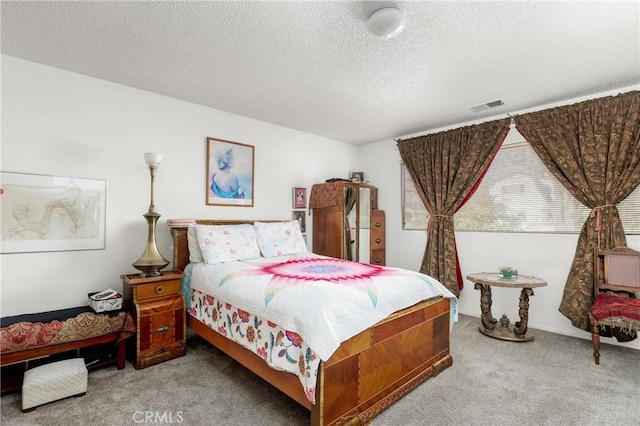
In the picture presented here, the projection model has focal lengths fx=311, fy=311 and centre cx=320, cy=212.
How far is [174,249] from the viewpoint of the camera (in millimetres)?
3236

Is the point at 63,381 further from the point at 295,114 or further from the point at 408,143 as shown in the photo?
the point at 408,143

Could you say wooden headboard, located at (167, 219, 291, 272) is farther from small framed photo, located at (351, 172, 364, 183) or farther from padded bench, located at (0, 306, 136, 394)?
small framed photo, located at (351, 172, 364, 183)

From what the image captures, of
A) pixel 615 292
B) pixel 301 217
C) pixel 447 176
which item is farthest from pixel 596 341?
pixel 301 217

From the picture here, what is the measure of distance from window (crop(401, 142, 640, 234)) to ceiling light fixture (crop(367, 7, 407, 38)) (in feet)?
8.41

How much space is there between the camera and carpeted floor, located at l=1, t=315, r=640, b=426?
1916mm

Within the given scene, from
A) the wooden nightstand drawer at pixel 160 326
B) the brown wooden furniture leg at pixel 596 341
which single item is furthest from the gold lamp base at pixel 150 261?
the brown wooden furniture leg at pixel 596 341

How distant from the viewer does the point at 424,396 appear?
7.09ft

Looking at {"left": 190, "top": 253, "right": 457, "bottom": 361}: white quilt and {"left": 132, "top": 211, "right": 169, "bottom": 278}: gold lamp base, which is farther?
{"left": 132, "top": 211, "right": 169, "bottom": 278}: gold lamp base

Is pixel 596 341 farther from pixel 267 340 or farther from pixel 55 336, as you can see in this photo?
pixel 55 336

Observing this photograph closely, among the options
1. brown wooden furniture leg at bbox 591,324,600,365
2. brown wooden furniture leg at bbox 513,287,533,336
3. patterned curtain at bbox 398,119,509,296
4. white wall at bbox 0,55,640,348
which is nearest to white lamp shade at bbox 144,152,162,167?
white wall at bbox 0,55,640,348

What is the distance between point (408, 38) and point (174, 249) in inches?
113

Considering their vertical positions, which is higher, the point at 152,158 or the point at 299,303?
the point at 152,158
